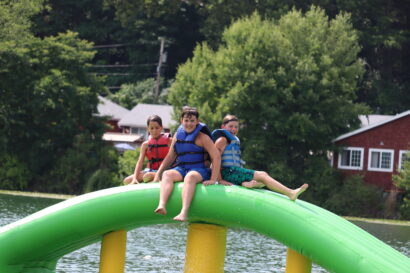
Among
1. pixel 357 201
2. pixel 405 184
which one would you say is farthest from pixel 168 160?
pixel 405 184

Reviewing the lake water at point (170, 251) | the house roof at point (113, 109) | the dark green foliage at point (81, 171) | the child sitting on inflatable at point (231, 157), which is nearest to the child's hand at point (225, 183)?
the child sitting on inflatable at point (231, 157)

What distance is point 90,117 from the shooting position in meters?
39.7

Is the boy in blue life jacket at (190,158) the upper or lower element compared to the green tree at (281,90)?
lower

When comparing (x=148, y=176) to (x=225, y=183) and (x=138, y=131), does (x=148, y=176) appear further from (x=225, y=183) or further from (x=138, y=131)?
(x=138, y=131)

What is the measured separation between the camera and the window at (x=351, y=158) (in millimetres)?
38000

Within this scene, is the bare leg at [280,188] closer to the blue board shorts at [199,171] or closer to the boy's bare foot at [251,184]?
the boy's bare foot at [251,184]

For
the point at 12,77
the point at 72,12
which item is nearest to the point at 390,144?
the point at 12,77

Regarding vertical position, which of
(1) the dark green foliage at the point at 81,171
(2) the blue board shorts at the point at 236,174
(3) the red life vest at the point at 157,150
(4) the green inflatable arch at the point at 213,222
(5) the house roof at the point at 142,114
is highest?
(5) the house roof at the point at 142,114

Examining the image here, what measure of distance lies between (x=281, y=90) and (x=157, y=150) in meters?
25.3

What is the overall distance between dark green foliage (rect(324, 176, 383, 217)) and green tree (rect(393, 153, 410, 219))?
31.8 inches

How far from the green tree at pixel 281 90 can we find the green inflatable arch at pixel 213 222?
2530 cm

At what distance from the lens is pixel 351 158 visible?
3816 centimetres

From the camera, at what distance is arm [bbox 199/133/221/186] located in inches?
411

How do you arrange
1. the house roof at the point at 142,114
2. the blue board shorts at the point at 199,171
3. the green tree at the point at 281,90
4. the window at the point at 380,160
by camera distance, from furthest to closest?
1. the house roof at the point at 142,114
2. the window at the point at 380,160
3. the green tree at the point at 281,90
4. the blue board shorts at the point at 199,171
